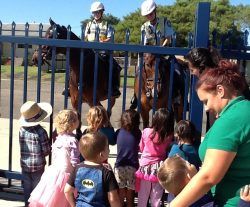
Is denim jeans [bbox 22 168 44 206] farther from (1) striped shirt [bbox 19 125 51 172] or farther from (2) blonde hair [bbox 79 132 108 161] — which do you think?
(2) blonde hair [bbox 79 132 108 161]

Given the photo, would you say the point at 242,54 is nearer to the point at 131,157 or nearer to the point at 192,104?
the point at 192,104

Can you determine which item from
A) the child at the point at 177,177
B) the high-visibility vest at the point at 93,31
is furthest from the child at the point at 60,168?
the high-visibility vest at the point at 93,31

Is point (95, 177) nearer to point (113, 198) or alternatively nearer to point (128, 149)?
point (113, 198)

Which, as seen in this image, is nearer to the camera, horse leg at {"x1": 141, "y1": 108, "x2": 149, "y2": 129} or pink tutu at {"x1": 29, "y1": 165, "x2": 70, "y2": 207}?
pink tutu at {"x1": 29, "y1": 165, "x2": 70, "y2": 207}

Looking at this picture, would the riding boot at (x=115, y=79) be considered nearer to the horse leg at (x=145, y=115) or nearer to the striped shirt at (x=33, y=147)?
the horse leg at (x=145, y=115)

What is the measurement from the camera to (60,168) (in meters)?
4.39

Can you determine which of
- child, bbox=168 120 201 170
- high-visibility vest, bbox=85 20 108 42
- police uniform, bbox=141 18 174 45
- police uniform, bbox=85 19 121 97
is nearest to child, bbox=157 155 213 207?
child, bbox=168 120 201 170

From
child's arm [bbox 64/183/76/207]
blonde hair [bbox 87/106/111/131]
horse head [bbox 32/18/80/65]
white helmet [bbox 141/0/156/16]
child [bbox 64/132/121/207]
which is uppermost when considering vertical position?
white helmet [bbox 141/0/156/16]

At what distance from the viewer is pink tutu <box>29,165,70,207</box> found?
436cm

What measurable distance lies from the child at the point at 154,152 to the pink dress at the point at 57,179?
719 millimetres

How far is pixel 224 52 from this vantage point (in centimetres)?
493

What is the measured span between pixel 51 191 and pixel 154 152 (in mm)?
1083

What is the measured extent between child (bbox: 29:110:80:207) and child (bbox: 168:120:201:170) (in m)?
1.04

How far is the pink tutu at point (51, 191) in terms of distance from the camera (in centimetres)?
436
